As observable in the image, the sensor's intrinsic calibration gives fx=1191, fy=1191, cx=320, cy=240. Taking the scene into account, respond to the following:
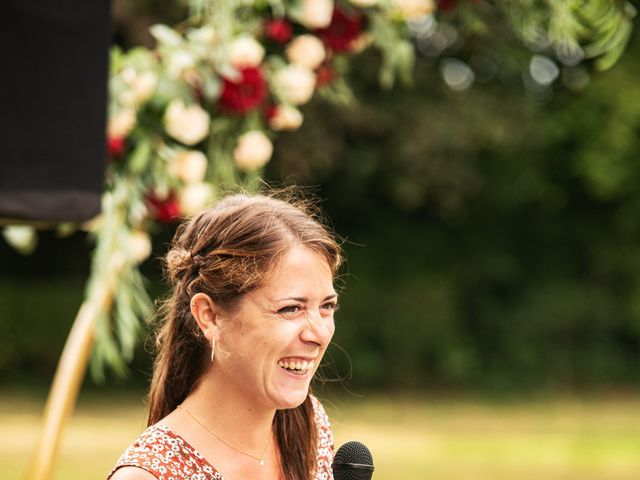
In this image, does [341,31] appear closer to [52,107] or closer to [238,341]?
[52,107]

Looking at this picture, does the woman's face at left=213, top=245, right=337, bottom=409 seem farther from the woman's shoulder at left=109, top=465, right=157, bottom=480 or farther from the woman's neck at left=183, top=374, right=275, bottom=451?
the woman's shoulder at left=109, top=465, right=157, bottom=480

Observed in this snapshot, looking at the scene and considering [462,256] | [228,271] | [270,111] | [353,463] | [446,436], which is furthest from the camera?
[462,256]

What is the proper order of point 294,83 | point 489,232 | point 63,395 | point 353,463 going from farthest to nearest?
point 489,232
point 294,83
point 63,395
point 353,463

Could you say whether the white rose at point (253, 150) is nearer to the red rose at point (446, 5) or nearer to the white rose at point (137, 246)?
the white rose at point (137, 246)

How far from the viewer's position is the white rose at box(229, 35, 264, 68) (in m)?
Result: 4.22

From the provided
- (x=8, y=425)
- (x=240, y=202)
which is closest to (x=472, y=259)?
(x=8, y=425)

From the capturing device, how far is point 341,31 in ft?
14.6

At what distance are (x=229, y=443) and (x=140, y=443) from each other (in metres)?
0.17

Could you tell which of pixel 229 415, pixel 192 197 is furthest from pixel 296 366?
pixel 192 197

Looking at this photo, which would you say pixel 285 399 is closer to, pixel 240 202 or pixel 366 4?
pixel 240 202

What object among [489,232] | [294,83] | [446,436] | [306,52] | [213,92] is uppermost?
[489,232]

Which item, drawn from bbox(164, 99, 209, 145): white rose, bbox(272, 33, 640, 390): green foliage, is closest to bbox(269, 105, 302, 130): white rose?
bbox(164, 99, 209, 145): white rose

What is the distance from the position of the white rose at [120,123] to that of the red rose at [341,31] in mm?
806

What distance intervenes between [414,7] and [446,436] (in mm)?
11800
